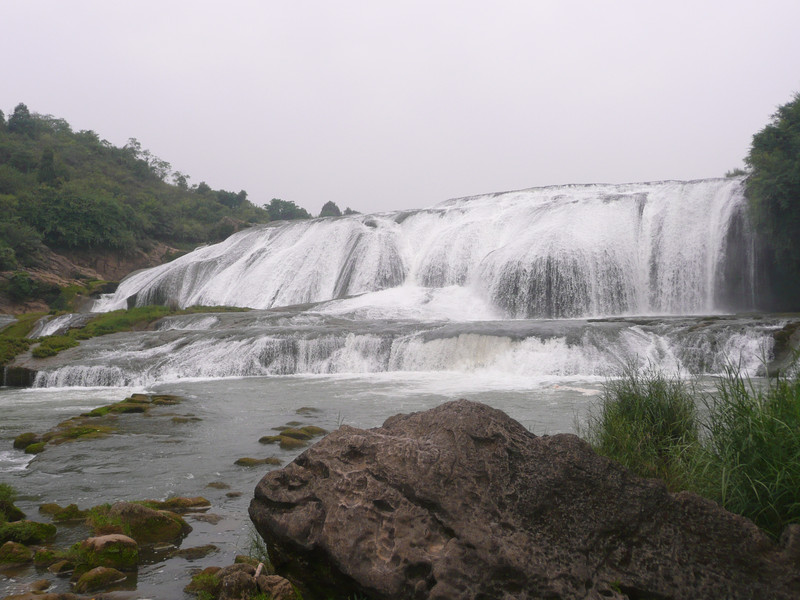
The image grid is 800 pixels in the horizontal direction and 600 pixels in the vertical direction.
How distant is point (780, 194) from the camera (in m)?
20.8

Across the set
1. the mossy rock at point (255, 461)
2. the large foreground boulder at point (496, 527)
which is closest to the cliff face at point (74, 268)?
the mossy rock at point (255, 461)

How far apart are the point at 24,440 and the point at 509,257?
2169cm

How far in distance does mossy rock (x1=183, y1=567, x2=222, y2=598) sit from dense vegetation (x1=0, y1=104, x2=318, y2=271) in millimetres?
40527

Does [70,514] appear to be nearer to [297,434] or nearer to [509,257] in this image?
[297,434]

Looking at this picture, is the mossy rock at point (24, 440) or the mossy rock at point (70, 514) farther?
the mossy rock at point (24, 440)

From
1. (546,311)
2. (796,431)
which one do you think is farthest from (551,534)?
(546,311)

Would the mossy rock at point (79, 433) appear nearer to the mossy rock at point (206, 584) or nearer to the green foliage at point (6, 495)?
the green foliage at point (6, 495)

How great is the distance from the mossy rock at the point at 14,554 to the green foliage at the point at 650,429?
4344mm

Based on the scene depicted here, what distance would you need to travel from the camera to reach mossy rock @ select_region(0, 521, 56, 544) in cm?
480

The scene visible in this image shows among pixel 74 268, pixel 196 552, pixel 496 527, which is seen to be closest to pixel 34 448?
pixel 196 552

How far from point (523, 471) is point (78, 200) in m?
51.7

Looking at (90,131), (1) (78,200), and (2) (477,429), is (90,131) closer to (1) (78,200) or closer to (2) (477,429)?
(1) (78,200)

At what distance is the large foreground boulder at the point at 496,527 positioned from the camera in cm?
297

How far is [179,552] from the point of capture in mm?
4656
